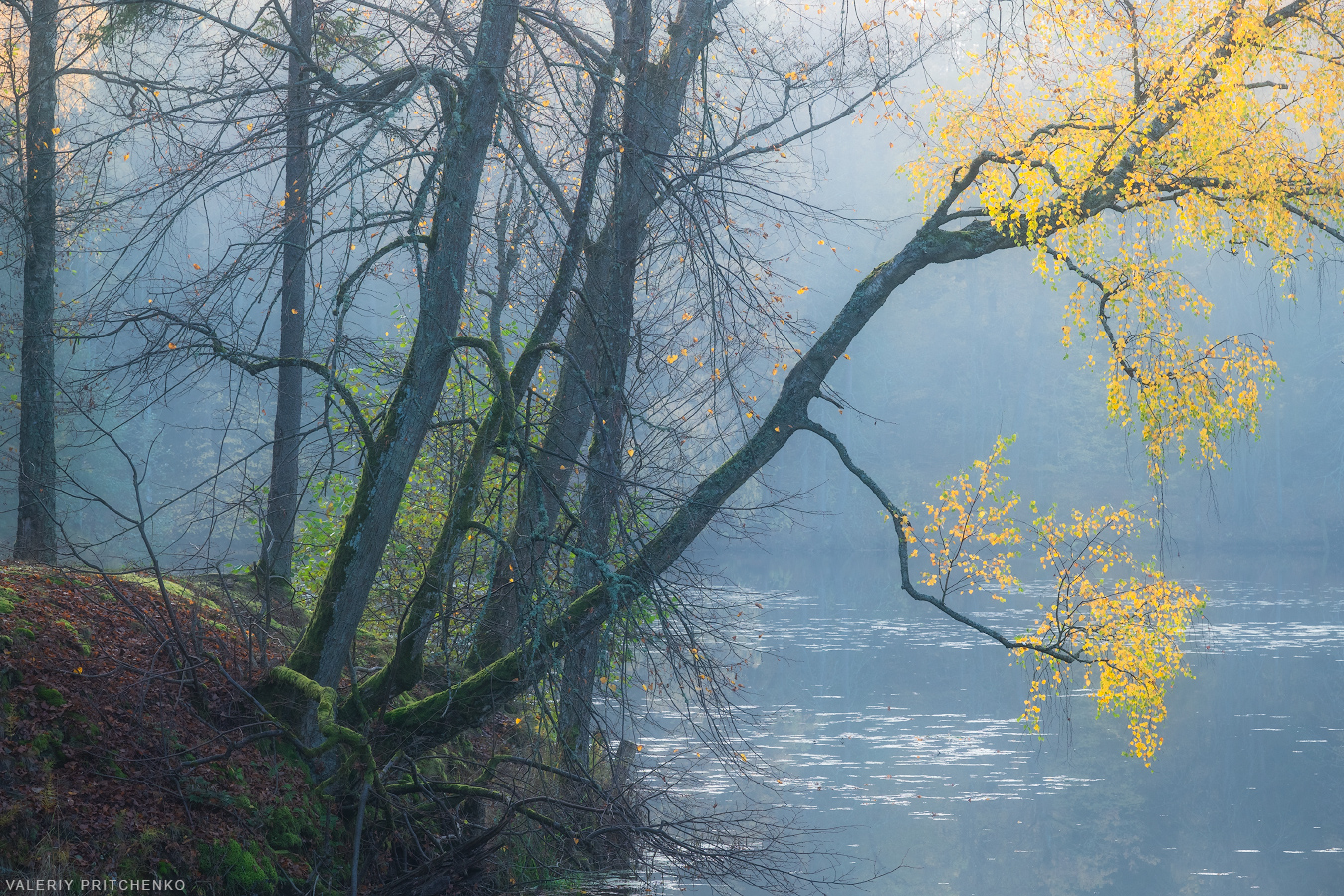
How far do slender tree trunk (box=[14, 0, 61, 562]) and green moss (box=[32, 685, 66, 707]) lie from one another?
298 centimetres

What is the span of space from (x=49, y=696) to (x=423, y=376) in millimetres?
2513

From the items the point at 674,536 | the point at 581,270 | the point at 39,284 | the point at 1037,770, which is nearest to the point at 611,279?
the point at 581,270

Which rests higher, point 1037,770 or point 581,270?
point 581,270

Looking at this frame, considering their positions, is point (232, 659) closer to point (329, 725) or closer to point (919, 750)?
point (329, 725)

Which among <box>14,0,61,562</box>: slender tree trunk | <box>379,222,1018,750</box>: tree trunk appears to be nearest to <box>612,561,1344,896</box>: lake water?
<box>379,222,1018,750</box>: tree trunk

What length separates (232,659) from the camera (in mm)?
6258

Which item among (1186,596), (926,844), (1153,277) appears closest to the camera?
(1153,277)

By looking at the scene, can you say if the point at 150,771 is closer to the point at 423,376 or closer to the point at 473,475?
the point at 473,475

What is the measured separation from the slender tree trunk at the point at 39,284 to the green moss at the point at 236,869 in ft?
12.0

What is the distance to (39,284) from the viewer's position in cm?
825

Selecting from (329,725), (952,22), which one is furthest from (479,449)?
(952,22)

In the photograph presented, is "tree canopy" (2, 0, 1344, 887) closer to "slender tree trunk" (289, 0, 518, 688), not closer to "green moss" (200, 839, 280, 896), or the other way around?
"slender tree trunk" (289, 0, 518, 688)

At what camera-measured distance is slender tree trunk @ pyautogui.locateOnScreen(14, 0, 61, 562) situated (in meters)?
7.61

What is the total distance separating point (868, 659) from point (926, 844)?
10.2 meters
